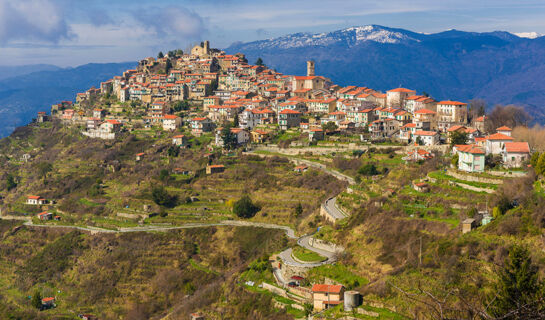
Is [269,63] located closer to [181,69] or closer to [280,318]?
[181,69]

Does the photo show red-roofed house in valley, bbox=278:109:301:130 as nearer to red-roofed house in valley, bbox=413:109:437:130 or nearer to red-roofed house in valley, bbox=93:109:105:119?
red-roofed house in valley, bbox=413:109:437:130

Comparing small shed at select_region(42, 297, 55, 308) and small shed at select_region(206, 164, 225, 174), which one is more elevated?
small shed at select_region(206, 164, 225, 174)

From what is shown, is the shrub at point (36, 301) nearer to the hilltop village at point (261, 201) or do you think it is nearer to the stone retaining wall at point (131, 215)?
the hilltop village at point (261, 201)

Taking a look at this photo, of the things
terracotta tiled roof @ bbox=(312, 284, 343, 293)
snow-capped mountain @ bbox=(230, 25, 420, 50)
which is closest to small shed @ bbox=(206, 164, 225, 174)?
terracotta tiled roof @ bbox=(312, 284, 343, 293)

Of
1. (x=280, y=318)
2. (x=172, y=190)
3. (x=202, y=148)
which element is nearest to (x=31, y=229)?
(x=172, y=190)

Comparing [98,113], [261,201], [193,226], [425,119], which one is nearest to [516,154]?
[425,119]

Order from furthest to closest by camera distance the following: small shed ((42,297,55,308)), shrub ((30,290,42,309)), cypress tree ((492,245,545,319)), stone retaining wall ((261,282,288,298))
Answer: small shed ((42,297,55,308)) < shrub ((30,290,42,309)) < stone retaining wall ((261,282,288,298)) < cypress tree ((492,245,545,319))

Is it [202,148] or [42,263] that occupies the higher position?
[202,148]
